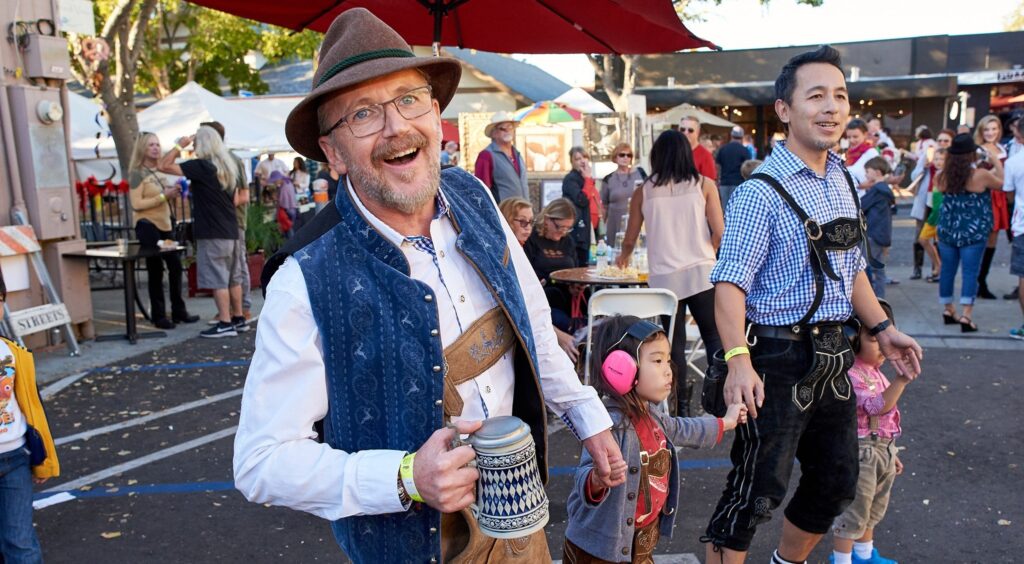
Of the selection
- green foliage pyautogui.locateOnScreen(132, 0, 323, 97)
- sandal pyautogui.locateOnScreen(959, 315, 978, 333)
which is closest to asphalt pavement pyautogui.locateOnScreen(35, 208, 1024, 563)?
sandal pyautogui.locateOnScreen(959, 315, 978, 333)

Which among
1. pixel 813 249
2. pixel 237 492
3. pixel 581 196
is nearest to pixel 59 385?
pixel 237 492

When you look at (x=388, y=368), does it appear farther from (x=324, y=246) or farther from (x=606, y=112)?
(x=606, y=112)

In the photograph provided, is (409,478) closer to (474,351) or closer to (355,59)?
(474,351)

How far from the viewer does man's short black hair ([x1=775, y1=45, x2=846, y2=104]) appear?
9.99 ft

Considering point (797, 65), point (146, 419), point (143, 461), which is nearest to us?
point (797, 65)

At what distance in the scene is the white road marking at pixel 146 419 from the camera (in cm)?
575

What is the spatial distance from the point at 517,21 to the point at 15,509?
364 centimetres

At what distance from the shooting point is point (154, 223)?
30.3 ft

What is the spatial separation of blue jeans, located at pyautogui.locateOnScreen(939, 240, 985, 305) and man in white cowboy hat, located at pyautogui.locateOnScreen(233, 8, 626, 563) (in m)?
7.42

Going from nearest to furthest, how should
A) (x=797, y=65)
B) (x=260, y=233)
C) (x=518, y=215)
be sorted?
(x=797, y=65) → (x=518, y=215) → (x=260, y=233)

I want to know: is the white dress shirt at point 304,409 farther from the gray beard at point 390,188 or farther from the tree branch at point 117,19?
the tree branch at point 117,19

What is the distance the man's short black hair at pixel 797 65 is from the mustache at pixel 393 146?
170cm

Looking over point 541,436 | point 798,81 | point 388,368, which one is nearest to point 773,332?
point 798,81

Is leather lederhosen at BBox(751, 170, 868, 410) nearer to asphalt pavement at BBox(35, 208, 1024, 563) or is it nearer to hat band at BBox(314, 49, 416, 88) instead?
asphalt pavement at BBox(35, 208, 1024, 563)
